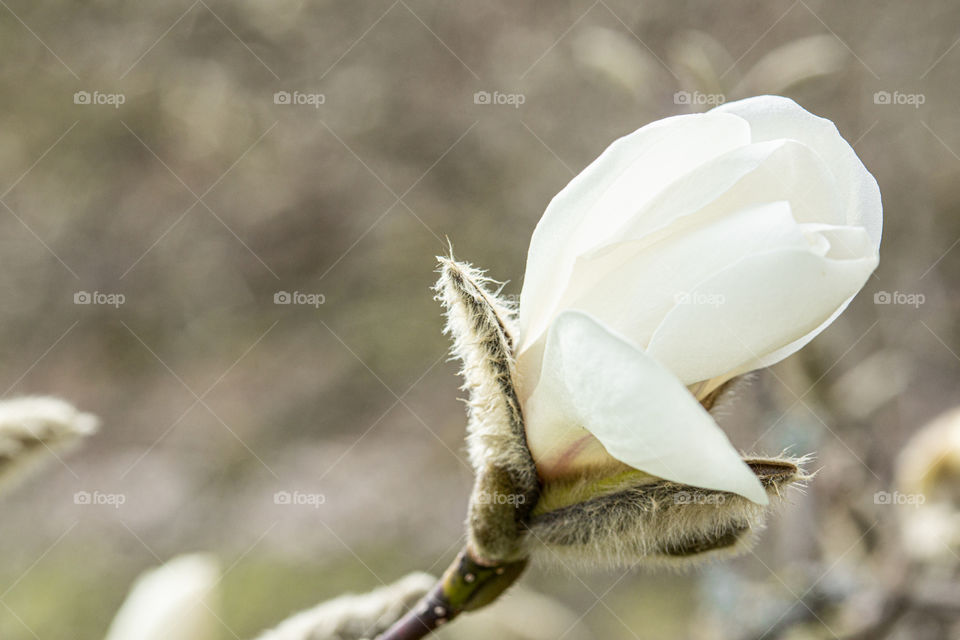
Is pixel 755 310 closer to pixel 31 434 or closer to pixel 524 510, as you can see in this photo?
pixel 524 510

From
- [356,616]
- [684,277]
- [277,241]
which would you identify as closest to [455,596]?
[356,616]

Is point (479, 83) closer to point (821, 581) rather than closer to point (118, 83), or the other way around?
point (118, 83)

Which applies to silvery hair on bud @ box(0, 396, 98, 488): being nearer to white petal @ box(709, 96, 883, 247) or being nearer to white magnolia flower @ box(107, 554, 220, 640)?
white magnolia flower @ box(107, 554, 220, 640)

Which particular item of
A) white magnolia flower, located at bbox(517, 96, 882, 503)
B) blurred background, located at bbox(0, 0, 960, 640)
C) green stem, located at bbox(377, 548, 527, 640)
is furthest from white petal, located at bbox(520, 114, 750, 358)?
blurred background, located at bbox(0, 0, 960, 640)

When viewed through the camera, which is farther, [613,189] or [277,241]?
[277,241]

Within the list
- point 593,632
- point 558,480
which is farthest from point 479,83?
point 558,480
